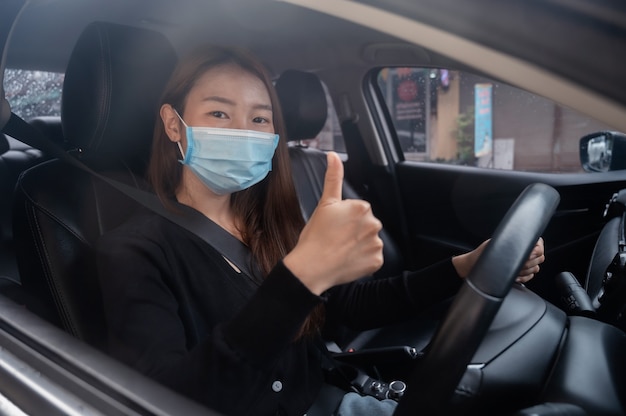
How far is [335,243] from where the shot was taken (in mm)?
859

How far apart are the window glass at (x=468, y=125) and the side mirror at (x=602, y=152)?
4cm

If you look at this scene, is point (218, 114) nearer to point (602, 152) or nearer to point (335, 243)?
point (335, 243)

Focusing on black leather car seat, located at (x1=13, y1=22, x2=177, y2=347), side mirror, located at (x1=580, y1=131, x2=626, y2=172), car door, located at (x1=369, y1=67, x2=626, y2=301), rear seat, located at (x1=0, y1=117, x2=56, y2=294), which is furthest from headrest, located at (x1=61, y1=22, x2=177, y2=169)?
side mirror, located at (x1=580, y1=131, x2=626, y2=172)

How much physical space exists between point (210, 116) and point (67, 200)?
49 centimetres

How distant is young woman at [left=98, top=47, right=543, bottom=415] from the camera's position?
874 mm

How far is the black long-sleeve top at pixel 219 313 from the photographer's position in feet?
2.93

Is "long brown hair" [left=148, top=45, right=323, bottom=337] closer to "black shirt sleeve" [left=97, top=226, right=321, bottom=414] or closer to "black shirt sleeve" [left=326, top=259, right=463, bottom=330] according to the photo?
"black shirt sleeve" [left=326, top=259, right=463, bottom=330]

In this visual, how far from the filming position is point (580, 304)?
147 centimetres

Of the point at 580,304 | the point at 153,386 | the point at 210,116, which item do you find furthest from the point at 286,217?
the point at 580,304

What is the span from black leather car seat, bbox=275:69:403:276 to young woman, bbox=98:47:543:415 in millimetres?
929

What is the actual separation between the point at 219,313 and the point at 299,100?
1.50 m

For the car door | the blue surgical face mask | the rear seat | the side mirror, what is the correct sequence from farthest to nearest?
the car door
the side mirror
the rear seat
the blue surgical face mask

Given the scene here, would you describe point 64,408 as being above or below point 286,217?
below

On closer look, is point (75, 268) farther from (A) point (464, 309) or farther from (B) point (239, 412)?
(A) point (464, 309)
